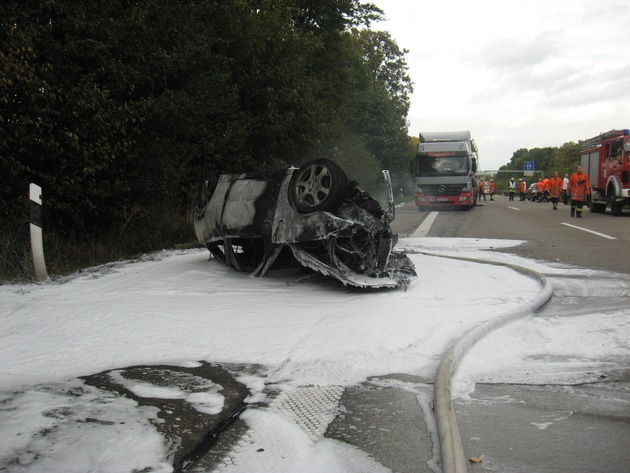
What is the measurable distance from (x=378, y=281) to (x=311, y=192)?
3.87ft

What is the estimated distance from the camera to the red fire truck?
75.7 ft

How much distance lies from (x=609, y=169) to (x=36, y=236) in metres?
22.7

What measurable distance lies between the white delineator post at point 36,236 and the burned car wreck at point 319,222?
198cm

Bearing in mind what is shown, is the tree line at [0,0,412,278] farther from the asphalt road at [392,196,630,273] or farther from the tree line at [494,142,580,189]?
the tree line at [494,142,580,189]

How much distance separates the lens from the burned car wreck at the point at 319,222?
647 centimetres

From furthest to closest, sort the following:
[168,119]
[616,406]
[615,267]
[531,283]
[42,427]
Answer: [168,119], [615,267], [531,283], [616,406], [42,427]

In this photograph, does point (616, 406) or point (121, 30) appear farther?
point (121, 30)

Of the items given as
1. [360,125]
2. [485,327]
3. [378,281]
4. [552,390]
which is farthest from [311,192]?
[360,125]

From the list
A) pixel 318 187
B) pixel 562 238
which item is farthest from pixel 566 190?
pixel 318 187

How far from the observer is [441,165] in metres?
28.4

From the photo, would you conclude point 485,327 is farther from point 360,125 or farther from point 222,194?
point 360,125

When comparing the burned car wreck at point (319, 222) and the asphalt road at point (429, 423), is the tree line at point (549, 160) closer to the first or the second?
the burned car wreck at point (319, 222)

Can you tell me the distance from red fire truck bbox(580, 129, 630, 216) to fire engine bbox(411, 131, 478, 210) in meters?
5.05

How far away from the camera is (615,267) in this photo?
911 cm
